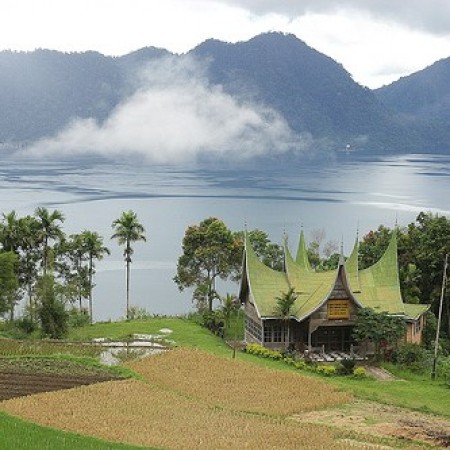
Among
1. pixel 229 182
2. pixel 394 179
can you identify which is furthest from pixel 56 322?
pixel 394 179

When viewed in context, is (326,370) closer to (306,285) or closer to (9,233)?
(306,285)

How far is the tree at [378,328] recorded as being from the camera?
3050 centimetres

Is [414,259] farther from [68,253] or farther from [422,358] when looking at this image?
[68,253]

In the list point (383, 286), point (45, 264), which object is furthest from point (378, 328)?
point (45, 264)

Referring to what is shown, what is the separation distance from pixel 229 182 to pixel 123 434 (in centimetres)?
14356

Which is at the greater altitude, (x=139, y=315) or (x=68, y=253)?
(x=68, y=253)

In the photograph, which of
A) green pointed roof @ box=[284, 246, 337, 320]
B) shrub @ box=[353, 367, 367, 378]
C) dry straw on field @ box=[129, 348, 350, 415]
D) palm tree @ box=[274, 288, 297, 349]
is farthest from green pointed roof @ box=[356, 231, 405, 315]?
dry straw on field @ box=[129, 348, 350, 415]

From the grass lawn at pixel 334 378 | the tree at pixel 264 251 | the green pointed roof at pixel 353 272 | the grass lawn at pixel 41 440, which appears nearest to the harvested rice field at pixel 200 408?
the grass lawn at pixel 41 440

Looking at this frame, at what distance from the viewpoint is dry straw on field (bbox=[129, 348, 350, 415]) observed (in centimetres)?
2203

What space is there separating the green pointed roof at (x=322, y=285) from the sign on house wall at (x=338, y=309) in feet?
1.63

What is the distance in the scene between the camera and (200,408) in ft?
69.3

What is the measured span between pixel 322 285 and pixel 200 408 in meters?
13.6

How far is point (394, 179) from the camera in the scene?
172 meters

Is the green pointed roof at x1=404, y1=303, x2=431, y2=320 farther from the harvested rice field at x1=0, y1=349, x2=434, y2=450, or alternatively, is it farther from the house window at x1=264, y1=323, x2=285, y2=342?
the harvested rice field at x1=0, y1=349, x2=434, y2=450
